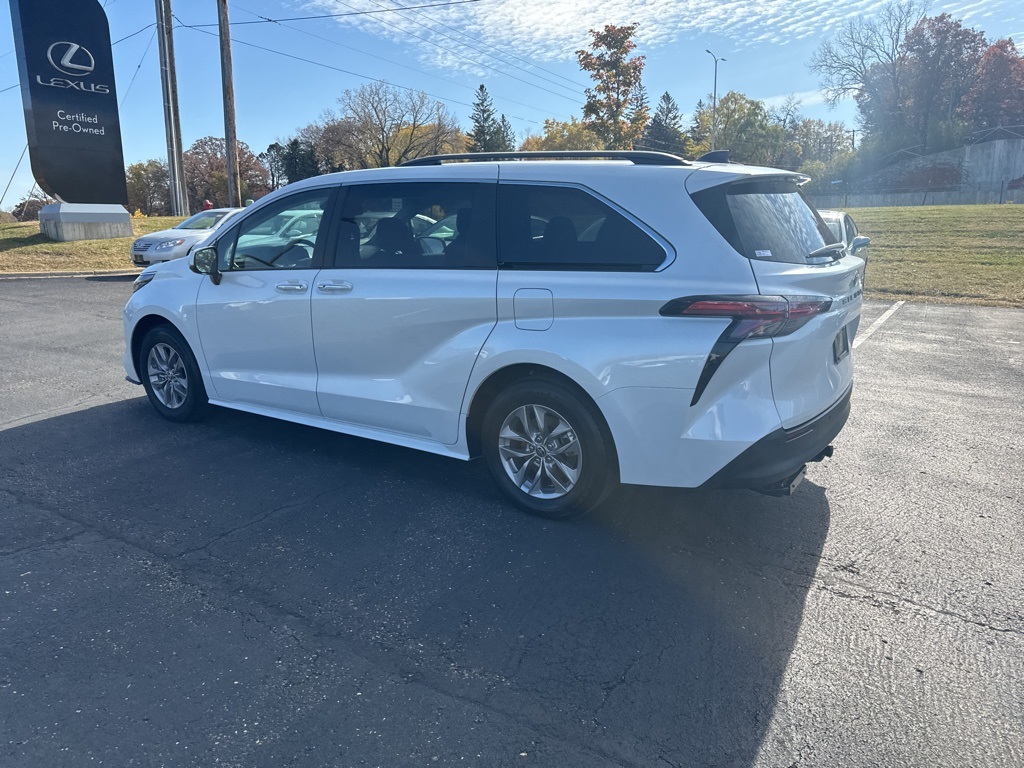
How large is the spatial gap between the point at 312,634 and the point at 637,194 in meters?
2.54

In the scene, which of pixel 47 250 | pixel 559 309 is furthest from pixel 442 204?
pixel 47 250

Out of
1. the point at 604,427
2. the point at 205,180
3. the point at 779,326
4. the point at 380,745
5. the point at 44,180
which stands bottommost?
the point at 380,745

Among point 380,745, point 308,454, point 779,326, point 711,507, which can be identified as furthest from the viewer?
→ point 308,454

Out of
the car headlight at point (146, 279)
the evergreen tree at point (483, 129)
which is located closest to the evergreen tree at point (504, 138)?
the evergreen tree at point (483, 129)

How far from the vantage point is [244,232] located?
5.39m

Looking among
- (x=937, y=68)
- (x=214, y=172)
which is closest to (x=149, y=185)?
(x=214, y=172)

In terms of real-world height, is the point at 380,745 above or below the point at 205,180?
below

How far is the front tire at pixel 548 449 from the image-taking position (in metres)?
4.00

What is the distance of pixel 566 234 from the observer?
411 centimetres

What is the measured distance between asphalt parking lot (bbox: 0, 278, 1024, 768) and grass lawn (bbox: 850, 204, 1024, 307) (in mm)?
10394

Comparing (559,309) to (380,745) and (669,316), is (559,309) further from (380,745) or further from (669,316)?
(380,745)

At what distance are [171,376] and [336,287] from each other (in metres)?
2.02

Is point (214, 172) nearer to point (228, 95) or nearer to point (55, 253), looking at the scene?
point (228, 95)

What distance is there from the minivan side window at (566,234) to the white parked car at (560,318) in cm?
1
